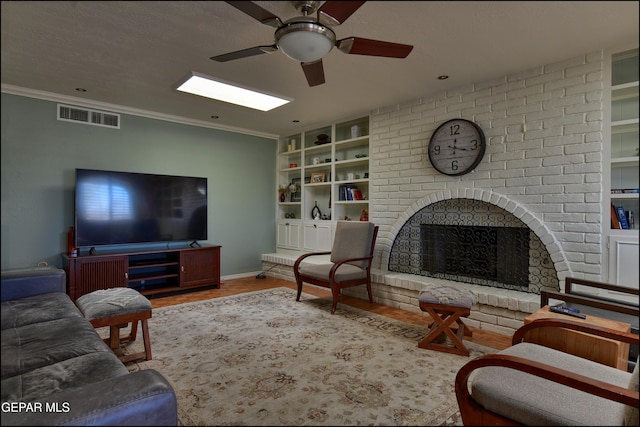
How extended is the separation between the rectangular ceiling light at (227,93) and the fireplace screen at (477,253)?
225 centimetres

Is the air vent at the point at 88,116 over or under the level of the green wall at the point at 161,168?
over

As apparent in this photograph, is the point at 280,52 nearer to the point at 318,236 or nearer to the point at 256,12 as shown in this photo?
the point at 256,12

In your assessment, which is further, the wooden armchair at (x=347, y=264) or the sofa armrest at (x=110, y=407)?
the wooden armchair at (x=347, y=264)

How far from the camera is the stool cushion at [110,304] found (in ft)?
6.86

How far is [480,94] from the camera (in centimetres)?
316

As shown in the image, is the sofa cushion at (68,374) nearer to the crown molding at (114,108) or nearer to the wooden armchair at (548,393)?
the wooden armchair at (548,393)

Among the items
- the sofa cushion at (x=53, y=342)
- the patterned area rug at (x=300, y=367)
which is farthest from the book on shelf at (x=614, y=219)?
the sofa cushion at (x=53, y=342)

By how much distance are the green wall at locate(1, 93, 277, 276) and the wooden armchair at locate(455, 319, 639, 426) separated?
2843mm

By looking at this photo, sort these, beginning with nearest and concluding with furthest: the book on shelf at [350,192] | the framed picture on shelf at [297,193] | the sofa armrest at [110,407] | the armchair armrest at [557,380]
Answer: the sofa armrest at [110,407], the armchair armrest at [557,380], the book on shelf at [350,192], the framed picture on shelf at [297,193]

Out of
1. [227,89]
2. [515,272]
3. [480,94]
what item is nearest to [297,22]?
[227,89]

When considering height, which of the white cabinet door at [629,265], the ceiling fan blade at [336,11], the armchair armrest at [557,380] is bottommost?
the armchair armrest at [557,380]

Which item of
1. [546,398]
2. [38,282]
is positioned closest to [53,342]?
[38,282]

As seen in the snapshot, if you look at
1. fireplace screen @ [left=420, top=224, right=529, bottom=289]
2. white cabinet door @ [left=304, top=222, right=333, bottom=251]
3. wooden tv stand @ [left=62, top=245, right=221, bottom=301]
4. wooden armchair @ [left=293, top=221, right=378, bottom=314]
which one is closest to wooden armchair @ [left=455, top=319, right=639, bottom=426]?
fireplace screen @ [left=420, top=224, right=529, bottom=289]

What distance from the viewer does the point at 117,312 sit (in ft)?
7.00
